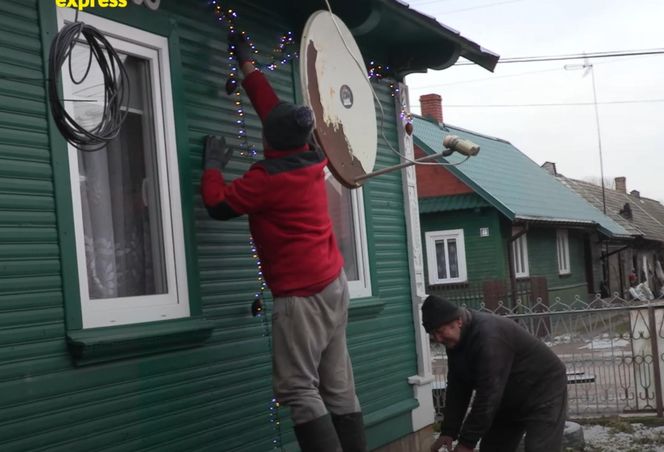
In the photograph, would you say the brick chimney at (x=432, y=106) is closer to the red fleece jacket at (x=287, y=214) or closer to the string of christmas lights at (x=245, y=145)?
the string of christmas lights at (x=245, y=145)

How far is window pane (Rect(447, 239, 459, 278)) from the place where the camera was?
987 inches

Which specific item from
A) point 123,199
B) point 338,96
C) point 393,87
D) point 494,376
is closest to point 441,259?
point 393,87

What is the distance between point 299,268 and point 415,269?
376cm

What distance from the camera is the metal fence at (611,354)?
1077 centimetres

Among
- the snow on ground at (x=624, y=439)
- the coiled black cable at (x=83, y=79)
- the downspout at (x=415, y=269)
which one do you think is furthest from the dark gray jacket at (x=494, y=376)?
the snow on ground at (x=624, y=439)

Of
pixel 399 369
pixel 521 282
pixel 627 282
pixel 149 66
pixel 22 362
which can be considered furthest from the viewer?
pixel 627 282

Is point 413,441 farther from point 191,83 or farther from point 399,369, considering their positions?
point 191,83

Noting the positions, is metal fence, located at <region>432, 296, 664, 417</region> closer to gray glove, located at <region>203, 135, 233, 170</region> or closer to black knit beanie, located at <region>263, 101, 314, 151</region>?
gray glove, located at <region>203, 135, 233, 170</region>

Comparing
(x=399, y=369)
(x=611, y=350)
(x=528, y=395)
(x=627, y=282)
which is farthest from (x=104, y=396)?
(x=627, y=282)

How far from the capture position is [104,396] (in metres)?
4.47

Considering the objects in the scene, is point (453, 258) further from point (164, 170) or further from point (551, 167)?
point (551, 167)

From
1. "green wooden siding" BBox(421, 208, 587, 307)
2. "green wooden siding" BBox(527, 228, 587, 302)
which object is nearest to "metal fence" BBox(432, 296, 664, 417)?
"green wooden siding" BBox(421, 208, 587, 307)

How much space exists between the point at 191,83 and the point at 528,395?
271 cm

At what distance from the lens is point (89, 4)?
15.2 feet
